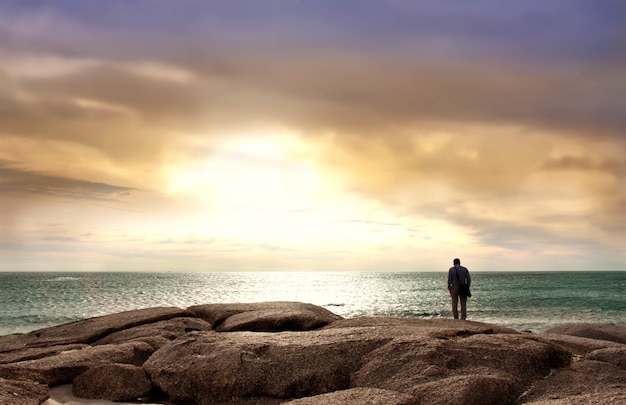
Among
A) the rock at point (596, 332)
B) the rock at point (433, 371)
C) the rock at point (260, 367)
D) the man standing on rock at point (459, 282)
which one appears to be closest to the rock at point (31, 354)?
the rock at point (260, 367)

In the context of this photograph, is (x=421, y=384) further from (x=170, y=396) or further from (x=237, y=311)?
(x=237, y=311)

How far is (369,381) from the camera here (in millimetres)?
9953

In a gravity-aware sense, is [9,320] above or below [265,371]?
below

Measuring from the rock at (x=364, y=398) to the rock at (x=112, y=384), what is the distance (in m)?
4.07

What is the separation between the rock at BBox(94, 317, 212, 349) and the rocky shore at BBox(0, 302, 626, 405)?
1566mm

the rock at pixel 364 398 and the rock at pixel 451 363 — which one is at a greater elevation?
the rock at pixel 451 363

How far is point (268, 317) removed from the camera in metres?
16.1

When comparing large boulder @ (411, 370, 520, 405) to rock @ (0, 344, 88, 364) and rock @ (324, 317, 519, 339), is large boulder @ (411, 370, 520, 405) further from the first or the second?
rock @ (0, 344, 88, 364)

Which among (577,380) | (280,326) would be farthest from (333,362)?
(280,326)

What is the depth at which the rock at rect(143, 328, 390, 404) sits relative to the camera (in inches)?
408

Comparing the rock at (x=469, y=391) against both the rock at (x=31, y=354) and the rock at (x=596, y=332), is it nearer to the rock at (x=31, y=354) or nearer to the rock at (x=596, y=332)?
the rock at (x=31, y=354)

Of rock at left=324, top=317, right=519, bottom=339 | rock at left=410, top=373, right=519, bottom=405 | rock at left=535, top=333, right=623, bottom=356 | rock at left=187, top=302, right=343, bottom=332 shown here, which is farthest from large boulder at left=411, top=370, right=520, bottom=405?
rock at left=187, top=302, right=343, bottom=332

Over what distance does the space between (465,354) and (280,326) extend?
6818mm

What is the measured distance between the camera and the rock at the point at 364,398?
827 centimetres
